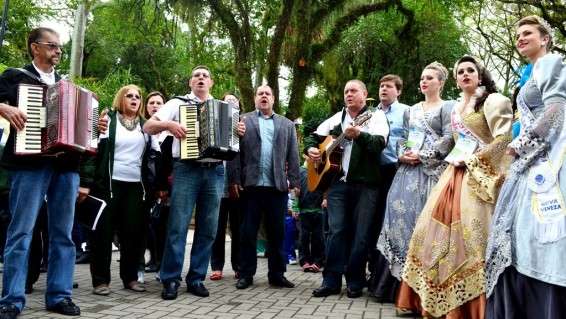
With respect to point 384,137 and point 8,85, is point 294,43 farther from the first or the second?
point 8,85

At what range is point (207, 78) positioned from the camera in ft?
18.6

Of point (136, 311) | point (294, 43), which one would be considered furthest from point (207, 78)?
point (294, 43)

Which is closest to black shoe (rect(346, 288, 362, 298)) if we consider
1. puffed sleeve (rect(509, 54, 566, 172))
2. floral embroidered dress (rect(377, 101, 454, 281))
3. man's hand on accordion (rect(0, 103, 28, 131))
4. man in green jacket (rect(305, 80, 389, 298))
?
man in green jacket (rect(305, 80, 389, 298))

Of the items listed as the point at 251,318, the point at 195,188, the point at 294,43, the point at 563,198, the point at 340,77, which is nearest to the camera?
the point at 563,198

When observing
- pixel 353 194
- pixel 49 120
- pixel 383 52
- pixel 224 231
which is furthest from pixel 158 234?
pixel 383 52

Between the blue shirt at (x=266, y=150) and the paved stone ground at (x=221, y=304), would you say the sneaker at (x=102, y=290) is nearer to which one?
the paved stone ground at (x=221, y=304)

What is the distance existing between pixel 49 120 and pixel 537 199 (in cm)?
342

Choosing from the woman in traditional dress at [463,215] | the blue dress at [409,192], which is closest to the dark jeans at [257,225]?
the blue dress at [409,192]

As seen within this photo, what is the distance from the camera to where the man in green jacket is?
18.0 feet

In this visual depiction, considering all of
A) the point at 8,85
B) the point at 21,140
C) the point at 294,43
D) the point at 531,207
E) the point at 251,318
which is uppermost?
the point at 294,43

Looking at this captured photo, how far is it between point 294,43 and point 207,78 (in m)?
8.13

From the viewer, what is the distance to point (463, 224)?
4.32 meters

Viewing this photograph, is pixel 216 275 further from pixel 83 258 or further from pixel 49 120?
pixel 49 120

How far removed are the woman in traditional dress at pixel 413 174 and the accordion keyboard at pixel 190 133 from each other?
1869mm
